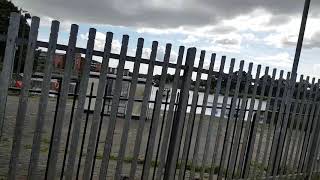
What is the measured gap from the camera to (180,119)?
19.4 ft

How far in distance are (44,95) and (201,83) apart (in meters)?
2.46

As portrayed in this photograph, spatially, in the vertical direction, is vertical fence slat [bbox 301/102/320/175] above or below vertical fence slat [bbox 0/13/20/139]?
below

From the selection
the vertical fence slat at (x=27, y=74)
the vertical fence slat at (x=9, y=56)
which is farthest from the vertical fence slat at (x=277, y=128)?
the vertical fence slat at (x=9, y=56)

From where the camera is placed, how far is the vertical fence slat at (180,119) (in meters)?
5.78

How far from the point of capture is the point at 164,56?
18.0 ft

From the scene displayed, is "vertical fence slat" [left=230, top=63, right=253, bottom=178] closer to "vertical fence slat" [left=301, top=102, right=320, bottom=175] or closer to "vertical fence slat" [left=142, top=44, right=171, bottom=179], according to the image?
"vertical fence slat" [left=142, top=44, right=171, bottom=179]

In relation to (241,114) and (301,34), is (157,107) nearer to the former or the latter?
(241,114)

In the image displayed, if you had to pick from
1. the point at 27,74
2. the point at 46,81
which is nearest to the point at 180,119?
the point at 46,81

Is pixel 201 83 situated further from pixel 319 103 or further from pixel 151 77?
pixel 319 103

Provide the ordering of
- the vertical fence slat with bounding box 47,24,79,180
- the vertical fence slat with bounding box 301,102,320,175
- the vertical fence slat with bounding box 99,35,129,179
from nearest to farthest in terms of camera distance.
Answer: the vertical fence slat with bounding box 47,24,79,180 < the vertical fence slat with bounding box 99,35,129,179 < the vertical fence slat with bounding box 301,102,320,175

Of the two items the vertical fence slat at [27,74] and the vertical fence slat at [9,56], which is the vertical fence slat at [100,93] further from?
the vertical fence slat at [9,56]

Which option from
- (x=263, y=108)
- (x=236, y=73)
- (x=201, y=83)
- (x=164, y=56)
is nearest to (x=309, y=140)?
(x=263, y=108)

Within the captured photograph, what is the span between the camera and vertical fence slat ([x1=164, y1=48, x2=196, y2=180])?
5.78 meters

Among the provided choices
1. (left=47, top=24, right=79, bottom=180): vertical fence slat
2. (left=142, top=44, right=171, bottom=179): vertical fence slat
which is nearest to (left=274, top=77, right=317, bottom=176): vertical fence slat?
(left=142, top=44, right=171, bottom=179): vertical fence slat
